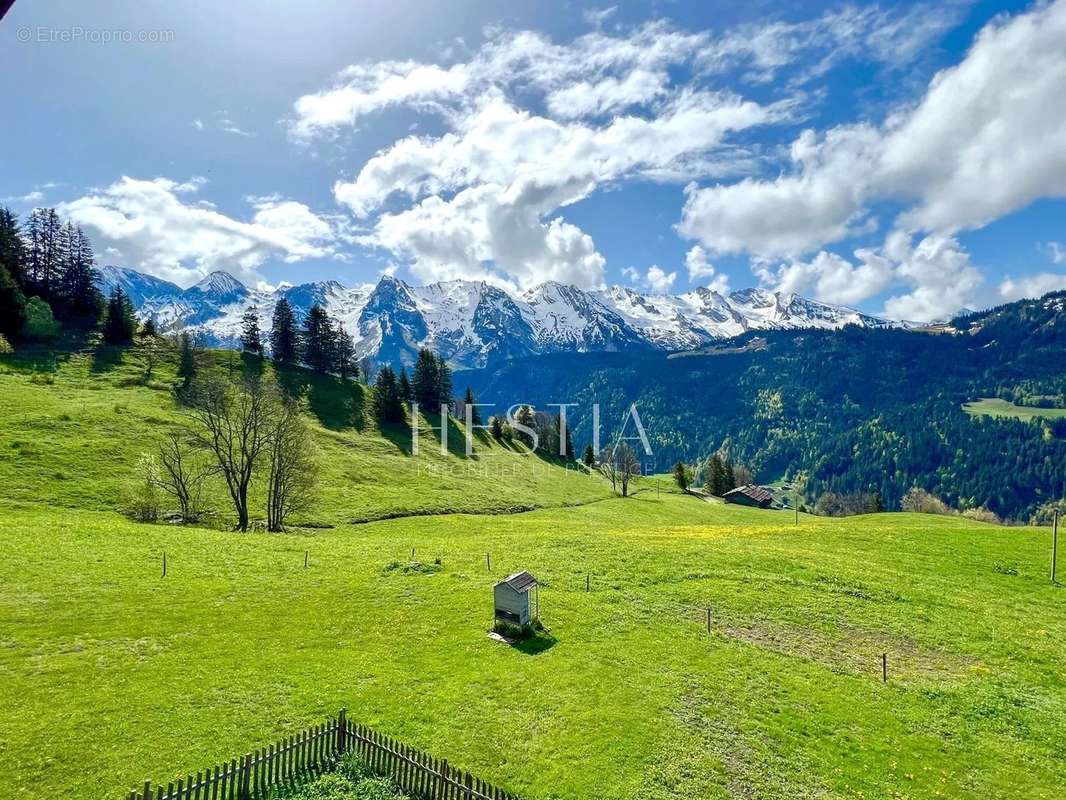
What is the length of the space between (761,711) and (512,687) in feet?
34.1

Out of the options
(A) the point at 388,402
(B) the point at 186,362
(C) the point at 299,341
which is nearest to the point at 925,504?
(A) the point at 388,402

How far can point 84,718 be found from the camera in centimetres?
1897

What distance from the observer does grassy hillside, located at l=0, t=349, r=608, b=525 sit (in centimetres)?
5588

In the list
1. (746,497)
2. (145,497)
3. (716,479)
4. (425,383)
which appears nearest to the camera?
(145,497)

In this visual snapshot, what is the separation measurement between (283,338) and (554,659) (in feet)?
370

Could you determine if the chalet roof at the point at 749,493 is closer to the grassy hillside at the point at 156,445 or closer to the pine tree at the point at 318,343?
the grassy hillside at the point at 156,445

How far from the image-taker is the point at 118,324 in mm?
104625

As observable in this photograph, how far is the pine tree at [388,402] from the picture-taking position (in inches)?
4395

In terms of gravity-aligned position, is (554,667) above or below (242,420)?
below

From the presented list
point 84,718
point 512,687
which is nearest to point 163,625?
point 84,718

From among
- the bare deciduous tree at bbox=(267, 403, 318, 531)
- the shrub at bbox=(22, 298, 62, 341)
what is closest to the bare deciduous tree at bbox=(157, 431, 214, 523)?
the bare deciduous tree at bbox=(267, 403, 318, 531)

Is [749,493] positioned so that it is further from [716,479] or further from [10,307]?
[10,307]

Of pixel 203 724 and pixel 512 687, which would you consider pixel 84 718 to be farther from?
pixel 512 687

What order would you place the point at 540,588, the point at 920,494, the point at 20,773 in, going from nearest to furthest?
1. the point at 20,773
2. the point at 540,588
3. the point at 920,494
